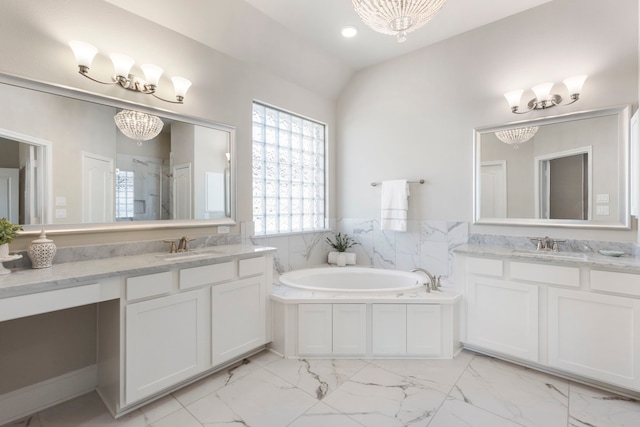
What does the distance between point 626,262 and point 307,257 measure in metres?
2.69

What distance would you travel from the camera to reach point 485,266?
2.41m

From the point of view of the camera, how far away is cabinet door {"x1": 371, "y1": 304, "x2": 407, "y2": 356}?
240cm

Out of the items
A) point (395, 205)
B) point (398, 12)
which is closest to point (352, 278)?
point (395, 205)

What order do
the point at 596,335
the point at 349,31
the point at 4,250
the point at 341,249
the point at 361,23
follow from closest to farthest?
the point at 4,250 → the point at 596,335 → the point at 361,23 → the point at 349,31 → the point at 341,249

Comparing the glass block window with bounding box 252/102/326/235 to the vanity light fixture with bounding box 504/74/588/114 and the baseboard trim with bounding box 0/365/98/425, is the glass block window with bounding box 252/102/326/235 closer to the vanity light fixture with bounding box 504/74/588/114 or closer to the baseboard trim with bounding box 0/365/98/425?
the baseboard trim with bounding box 0/365/98/425

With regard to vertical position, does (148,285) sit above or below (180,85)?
below

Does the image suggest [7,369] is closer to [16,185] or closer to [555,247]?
[16,185]

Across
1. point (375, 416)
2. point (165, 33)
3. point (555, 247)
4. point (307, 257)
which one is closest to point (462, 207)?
point (555, 247)

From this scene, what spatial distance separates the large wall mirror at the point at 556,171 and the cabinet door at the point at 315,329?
171cm

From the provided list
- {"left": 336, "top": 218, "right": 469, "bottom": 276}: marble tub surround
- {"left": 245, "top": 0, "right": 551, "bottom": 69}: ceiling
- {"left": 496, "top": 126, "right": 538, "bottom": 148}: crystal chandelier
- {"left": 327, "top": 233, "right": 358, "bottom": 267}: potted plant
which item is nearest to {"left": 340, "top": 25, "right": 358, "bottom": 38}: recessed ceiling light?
{"left": 245, "top": 0, "right": 551, "bottom": 69}: ceiling

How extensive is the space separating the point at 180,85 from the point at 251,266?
1553 millimetres

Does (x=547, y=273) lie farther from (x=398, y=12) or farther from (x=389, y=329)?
(x=398, y=12)

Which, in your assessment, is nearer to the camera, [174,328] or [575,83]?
[174,328]

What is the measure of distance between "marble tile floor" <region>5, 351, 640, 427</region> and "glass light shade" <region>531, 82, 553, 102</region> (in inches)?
85.4
